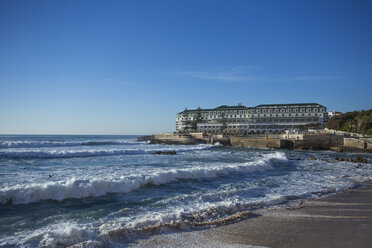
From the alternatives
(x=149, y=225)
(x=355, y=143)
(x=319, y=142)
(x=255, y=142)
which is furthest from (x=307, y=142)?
(x=149, y=225)

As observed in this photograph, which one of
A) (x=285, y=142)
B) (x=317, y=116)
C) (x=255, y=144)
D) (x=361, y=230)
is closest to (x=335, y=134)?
(x=285, y=142)

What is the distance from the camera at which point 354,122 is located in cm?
5728

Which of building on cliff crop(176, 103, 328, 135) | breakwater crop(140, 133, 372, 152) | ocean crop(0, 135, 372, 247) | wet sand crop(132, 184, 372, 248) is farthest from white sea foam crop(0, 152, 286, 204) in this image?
building on cliff crop(176, 103, 328, 135)

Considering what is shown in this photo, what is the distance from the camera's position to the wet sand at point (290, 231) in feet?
17.9

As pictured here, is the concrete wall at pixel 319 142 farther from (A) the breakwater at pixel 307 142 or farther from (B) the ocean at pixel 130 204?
(B) the ocean at pixel 130 204

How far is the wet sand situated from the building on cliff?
208 ft

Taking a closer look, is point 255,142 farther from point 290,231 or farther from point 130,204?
point 290,231

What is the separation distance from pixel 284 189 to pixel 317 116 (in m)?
75.2

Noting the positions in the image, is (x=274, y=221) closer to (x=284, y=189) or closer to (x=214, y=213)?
(x=214, y=213)

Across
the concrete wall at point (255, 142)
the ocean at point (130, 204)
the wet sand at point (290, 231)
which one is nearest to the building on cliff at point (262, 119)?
the concrete wall at point (255, 142)

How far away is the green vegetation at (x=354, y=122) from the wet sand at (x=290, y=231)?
162 feet

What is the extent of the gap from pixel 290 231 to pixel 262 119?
261ft

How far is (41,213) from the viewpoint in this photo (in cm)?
744

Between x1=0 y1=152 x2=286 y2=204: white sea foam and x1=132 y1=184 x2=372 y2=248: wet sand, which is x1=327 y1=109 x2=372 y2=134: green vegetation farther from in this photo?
x1=0 y1=152 x2=286 y2=204: white sea foam
